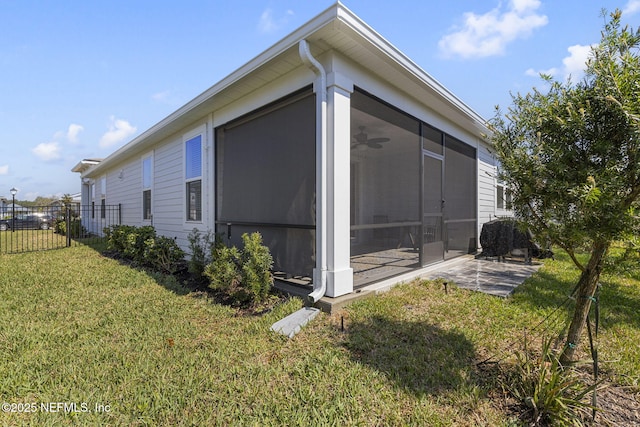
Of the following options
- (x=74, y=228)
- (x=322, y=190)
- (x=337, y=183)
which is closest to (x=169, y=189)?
(x=322, y=190)

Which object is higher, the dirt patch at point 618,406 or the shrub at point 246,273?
the shrub at point 246,273

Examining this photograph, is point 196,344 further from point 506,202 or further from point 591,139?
point 591,139

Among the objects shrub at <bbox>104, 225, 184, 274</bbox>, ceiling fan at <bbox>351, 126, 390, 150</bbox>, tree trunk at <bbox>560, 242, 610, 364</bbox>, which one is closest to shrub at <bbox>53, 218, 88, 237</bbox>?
shrub at <bbox>104, 225, 184, 274</bbox>

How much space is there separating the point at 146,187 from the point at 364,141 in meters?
6.91

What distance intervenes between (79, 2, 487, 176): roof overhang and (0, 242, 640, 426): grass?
113 inches

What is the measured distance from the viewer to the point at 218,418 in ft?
5.83

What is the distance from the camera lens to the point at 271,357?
2.48m

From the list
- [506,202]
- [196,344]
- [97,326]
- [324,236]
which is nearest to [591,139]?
[506,202]

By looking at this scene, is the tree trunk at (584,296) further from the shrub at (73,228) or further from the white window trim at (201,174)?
the shrub at (73,228)

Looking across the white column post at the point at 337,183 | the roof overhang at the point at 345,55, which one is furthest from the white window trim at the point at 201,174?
the white column post at the point at 337,183

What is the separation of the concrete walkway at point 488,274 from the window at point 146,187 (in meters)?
7.52

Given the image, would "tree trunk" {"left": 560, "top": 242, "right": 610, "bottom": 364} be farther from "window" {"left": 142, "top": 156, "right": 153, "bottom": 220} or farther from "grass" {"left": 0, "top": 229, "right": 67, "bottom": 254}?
"grass" {"left": 0, "top": 229, "right": 67, "bottom": 254}

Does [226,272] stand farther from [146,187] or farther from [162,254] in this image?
[146,187]

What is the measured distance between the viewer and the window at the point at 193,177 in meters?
6.07
